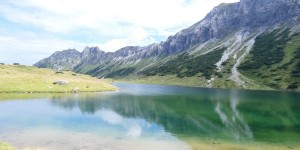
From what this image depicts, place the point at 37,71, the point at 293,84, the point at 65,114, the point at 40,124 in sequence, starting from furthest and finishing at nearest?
the point at 293,84, the point at 37,71, the point at 65,114, the point at 40,124

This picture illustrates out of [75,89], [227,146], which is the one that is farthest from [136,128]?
[75,89]

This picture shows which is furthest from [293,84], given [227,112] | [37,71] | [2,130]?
[2,130]

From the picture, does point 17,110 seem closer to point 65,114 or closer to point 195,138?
point 65,114

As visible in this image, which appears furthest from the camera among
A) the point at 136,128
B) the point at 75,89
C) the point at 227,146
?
the point at 75,89

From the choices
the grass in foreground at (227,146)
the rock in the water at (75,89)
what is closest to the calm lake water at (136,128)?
the grass in foreground at (227,146)

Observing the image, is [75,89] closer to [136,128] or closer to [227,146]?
[136,128]

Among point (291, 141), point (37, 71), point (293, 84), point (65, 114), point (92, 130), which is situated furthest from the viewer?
point (293, 84)

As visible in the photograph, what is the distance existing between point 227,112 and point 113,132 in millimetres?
41547

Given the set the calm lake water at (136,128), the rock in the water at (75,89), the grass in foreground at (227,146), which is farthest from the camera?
the rock in the water at (75,89)

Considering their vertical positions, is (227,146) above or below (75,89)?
below

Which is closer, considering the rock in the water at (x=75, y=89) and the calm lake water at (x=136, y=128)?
the calm lake water at (x=136, y=128)

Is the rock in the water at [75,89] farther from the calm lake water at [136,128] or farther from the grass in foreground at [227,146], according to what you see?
the grass in foreground at [227,146]

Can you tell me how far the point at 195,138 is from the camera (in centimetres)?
4741

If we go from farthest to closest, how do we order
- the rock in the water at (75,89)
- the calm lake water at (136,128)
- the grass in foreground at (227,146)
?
the rock in the water at (75,89)
the calm lake water at (136,128)
the grass in foreground at (227,146)
